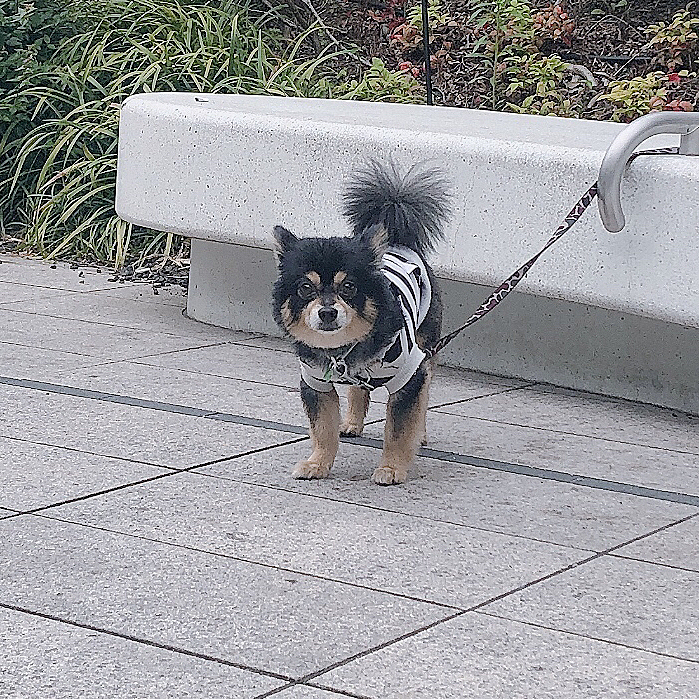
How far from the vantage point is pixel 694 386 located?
5430 millimetres

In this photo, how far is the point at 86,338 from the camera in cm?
654

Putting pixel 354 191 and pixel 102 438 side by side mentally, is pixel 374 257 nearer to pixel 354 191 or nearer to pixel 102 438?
pixel 354 191

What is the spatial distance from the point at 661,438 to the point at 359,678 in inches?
100

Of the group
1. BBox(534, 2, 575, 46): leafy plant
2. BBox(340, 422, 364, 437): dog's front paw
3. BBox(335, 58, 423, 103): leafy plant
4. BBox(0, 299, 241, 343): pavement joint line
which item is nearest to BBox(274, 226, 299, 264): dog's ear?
BBox(340, 422, 364, 437): dog's front paw

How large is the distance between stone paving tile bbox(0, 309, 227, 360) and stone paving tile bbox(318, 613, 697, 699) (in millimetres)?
3413

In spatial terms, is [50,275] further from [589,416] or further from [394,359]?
[394,359]

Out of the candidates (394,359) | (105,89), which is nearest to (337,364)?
(394,359)

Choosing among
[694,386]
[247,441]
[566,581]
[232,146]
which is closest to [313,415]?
[247,441]

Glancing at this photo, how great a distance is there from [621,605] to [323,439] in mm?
1344

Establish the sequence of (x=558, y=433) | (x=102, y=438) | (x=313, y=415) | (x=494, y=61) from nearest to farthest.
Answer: (x=313, y=415)
(x=102, y=438)
(x=558, y=433)
(x=494, y=61)

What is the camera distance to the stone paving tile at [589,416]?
202 inches

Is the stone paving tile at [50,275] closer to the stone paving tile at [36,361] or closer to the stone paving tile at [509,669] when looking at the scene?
the stone paving tile at [36,361]

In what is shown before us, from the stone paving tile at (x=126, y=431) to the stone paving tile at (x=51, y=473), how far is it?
9 cm

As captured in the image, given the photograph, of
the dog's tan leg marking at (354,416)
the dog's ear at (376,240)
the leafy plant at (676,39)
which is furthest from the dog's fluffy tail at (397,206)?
the leafy plant at (676,39)
